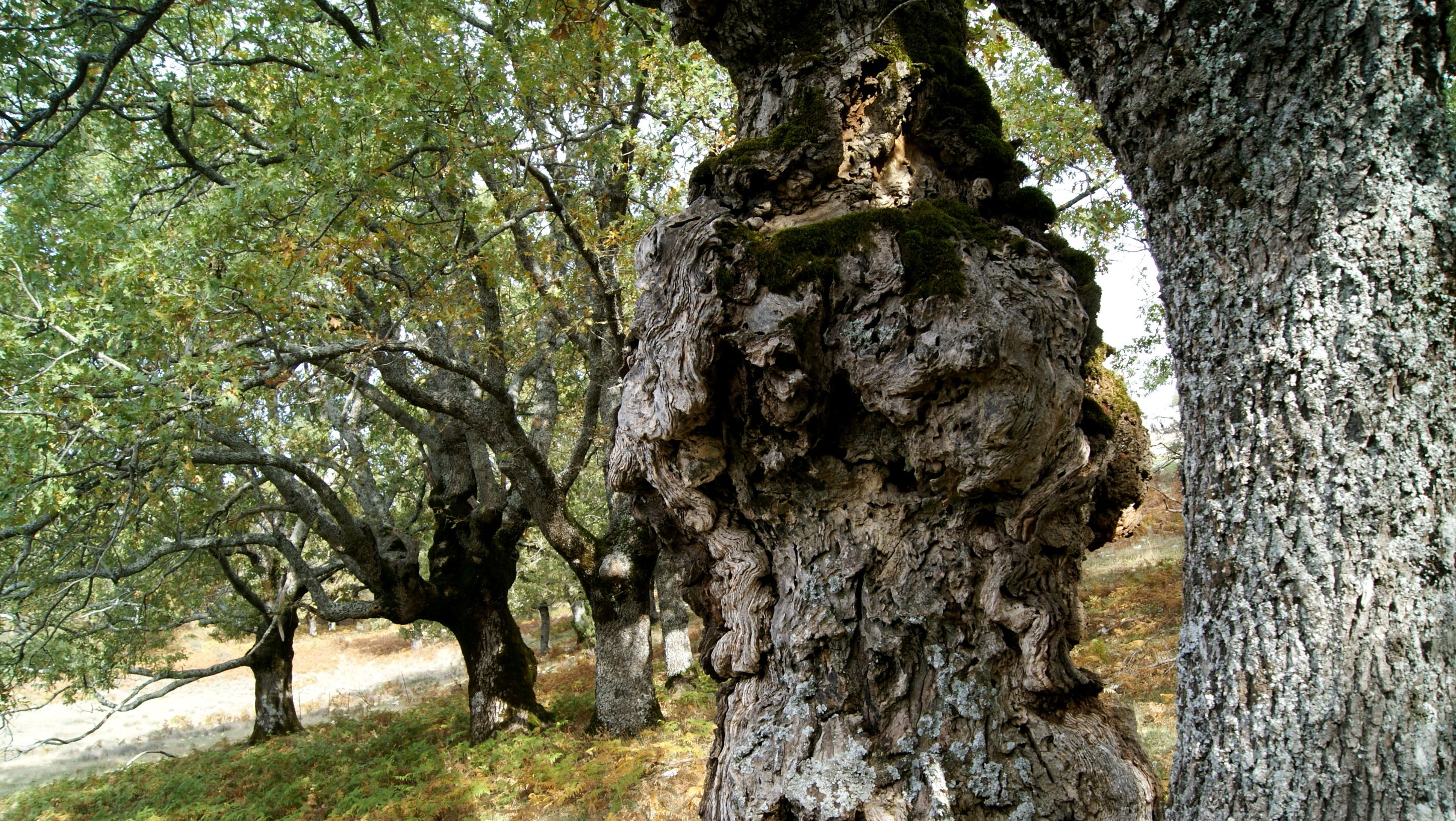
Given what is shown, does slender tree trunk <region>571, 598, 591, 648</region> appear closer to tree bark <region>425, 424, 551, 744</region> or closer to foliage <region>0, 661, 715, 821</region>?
foliage <region>0, 661, 715, 821</region>

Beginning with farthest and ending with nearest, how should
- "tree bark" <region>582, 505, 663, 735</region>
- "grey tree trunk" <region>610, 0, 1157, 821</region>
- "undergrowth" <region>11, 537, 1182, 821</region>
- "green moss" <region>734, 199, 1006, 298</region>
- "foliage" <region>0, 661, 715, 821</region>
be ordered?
"tree bark" <region>582, 505, 663, 735</region>, "foliage" <region>0, 661, 715, 821</region>, "undergrowth" <region>11, 537, 1182, 821</region>, "green moss" <region>734, 199, 1006, 298</region>, "grey tree trunk" <region>610, 0, 1157, 821</region>

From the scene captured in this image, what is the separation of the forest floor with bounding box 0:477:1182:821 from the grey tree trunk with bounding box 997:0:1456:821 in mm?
1589

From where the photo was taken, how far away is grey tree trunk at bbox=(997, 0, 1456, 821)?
174 centimetres

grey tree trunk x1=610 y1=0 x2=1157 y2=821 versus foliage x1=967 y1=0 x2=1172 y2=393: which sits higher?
foliage x1=967 y1=0 x2=1172 y2=393

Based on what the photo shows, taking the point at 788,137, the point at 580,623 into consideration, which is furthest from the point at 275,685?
the point at 788,137

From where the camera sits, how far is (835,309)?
3.07m

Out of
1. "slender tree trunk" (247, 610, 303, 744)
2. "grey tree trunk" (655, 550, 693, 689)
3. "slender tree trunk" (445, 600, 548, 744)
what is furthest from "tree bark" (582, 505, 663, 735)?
"slender tree trunk" (247, 610, 303, 744)

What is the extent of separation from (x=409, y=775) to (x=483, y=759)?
85 cm

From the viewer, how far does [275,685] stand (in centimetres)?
1399

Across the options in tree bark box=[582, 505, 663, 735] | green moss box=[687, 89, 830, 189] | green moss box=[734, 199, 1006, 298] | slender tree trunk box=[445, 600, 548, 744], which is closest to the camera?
green moss box=[734, 199, 1006, 298]

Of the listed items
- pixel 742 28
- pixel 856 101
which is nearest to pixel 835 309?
pixel 856 101

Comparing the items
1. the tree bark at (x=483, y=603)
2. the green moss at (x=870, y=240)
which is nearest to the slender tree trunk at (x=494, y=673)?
the tree bark at (x=483, y=603)

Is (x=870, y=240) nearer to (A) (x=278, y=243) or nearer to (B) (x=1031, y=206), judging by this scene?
(B) (x=1031, y=206)

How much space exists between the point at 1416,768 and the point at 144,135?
11687 millimetres
